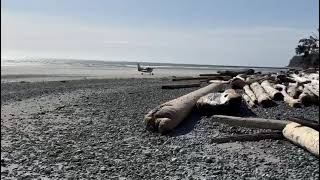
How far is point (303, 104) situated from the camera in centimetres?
1388

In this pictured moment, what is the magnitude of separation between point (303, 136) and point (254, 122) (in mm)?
2050

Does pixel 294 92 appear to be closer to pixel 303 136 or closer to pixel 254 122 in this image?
pixel 254 122

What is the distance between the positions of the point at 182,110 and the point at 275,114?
298cm

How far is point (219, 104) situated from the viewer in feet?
38.4

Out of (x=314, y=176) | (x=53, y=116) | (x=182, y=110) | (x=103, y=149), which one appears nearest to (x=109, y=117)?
(x=53, y=116)

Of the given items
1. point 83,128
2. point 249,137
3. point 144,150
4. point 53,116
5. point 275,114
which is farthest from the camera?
point 53,116

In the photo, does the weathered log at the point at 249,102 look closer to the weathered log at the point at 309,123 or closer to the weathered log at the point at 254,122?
the weathered log at the point at 254,122

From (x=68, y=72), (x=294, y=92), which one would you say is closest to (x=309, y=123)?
(x=294, y=92)

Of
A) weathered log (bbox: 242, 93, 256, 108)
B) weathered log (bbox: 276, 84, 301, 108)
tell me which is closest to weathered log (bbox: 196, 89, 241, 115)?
weathered log (bbox: 242, 93, 256, 108)

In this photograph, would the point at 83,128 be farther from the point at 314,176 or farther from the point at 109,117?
the point at 314,176

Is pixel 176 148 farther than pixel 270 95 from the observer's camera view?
No

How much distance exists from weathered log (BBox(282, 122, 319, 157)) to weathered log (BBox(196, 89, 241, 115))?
306cm

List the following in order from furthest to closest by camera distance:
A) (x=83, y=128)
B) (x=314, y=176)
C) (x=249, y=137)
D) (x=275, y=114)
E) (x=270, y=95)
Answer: (x=270, y=95), (x=275, y=114), (x=83, y=128), (x=249, y=137), (x=314, y=176)

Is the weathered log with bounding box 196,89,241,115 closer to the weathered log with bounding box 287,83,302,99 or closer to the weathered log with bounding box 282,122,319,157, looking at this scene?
the weathered log with bounding box 282,122,319,157
